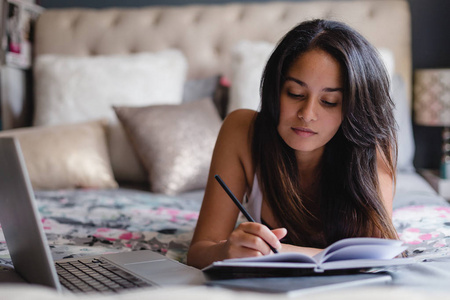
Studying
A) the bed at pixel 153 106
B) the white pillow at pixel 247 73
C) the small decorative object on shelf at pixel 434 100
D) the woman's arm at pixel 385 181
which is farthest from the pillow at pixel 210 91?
the woman's arm at pixel 385 181

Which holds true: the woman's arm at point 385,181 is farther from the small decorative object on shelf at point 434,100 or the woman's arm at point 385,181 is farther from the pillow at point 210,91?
the pillow at point 210,91

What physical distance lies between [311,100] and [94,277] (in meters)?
0.60

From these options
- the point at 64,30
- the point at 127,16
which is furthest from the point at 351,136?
the point at 64,30

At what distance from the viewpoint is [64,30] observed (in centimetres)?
303

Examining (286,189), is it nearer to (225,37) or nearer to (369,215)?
(369,215)

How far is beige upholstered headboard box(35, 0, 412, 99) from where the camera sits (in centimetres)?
271

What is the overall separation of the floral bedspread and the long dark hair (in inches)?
7.0

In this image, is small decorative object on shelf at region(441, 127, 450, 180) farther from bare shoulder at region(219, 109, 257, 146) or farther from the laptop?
the laptop

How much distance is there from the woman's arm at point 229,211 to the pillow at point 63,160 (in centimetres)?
105

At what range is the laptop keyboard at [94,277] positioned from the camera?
0.78 meters

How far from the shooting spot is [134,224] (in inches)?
63.1

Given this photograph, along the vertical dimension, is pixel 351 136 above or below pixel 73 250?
above

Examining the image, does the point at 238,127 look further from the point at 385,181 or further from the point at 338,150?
the point at 385,181

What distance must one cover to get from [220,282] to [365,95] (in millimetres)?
656
